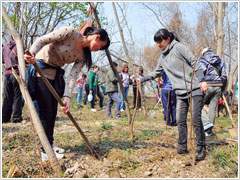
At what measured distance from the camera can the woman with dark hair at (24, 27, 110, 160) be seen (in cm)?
244

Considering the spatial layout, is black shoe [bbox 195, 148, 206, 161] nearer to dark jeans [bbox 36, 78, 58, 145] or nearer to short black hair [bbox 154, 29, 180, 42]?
short black hair [bbox 154, 29, 180, 42]

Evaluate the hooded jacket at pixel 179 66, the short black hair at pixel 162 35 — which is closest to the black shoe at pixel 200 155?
the hooded jacket at pixel 179 66

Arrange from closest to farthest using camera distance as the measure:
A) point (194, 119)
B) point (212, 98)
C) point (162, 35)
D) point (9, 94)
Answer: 1. point (194, 119)
2. point (162, 35)
3. point (212, 98)
4. point (9, 94)

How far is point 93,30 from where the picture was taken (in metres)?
2.59

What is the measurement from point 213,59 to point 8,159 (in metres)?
3.63

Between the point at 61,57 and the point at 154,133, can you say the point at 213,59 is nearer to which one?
the point at 154,133

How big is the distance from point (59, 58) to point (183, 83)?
151 centimetres

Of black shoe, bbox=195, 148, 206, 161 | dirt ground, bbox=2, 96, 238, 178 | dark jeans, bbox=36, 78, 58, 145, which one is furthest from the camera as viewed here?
black shoe, bbox=195, 148, 206, 161

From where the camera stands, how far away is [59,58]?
2553mm

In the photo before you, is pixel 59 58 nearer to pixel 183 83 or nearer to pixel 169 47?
pixel 169 47

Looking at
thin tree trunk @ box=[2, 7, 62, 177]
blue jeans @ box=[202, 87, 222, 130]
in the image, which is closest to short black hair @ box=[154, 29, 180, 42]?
thin tree trunk @ box=[2, 7, 62, 177]

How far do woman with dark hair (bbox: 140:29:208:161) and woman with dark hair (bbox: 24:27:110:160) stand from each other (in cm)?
87

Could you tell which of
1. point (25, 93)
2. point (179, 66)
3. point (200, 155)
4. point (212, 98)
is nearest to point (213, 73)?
point (212, 98)

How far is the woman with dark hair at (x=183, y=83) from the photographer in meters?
2.77
